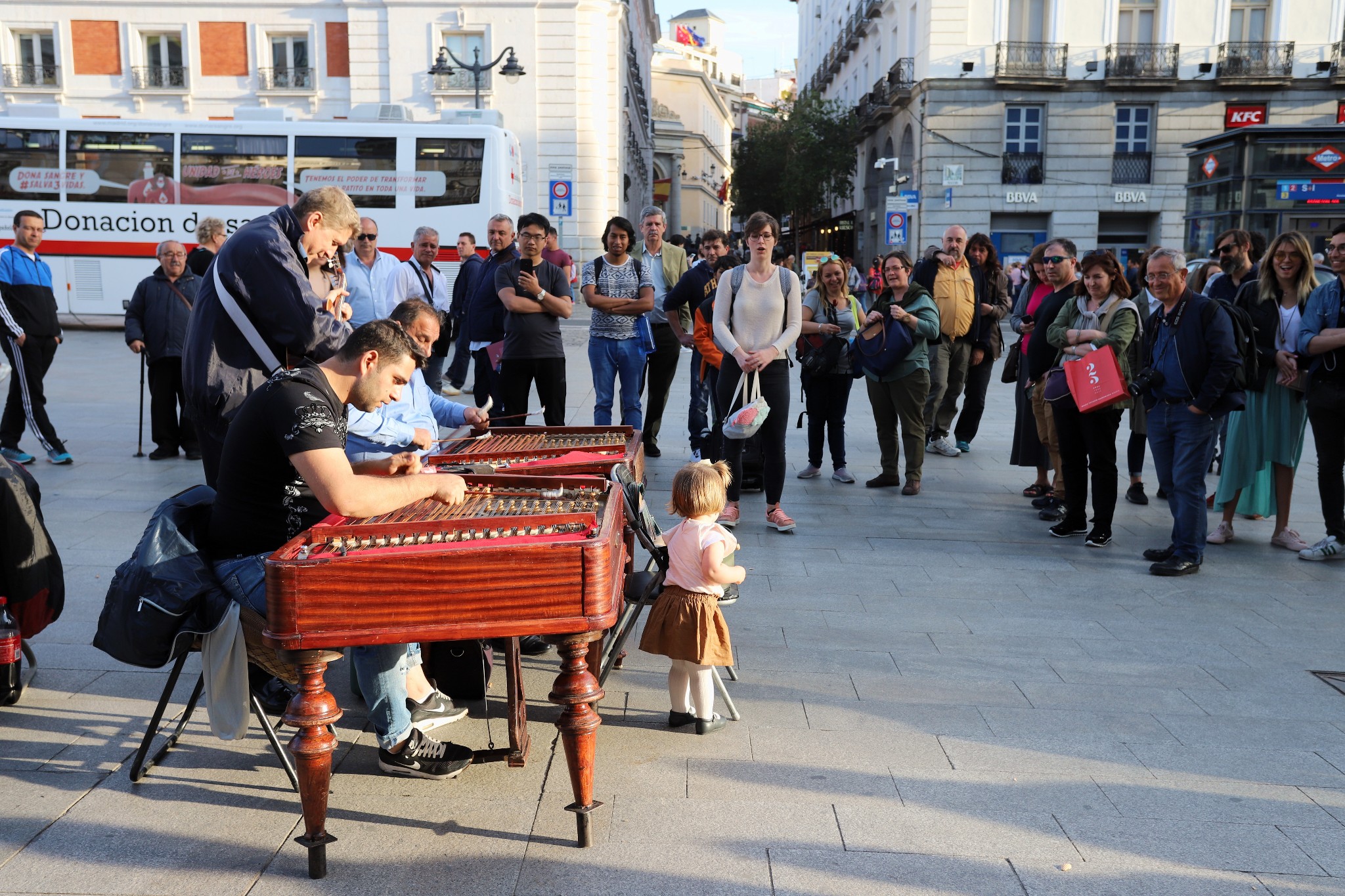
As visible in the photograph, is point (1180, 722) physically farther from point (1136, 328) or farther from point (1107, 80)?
point (1107, 80)

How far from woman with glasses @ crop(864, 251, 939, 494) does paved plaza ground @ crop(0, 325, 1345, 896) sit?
7.69ft

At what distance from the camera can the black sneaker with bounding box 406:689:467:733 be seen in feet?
12.5

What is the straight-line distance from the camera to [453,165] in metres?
21.8

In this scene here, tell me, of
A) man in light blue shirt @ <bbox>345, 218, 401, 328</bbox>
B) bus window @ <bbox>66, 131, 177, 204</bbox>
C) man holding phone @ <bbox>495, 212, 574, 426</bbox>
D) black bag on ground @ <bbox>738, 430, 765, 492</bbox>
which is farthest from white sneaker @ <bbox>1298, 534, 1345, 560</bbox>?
bus window @ <bbox>66, 131, 177, 204</bbox>

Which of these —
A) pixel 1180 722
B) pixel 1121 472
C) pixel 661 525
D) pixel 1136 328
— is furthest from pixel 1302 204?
pixel 1180 722

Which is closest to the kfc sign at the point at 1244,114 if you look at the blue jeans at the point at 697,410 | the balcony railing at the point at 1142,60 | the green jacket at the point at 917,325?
the balcony railing at the point at 1142,60

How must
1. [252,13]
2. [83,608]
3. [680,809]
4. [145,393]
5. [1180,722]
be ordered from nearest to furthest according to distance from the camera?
[680,809] → [1180,722] → [83,608] → [145,393] → [252,13]

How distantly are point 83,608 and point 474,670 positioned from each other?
222 cm

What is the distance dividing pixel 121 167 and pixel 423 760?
20812 millimetres

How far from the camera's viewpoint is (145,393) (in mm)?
12930

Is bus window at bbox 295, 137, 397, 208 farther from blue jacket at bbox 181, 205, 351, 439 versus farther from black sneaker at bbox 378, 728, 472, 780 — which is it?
black sneaker at bbox 378, 728, 472, 780

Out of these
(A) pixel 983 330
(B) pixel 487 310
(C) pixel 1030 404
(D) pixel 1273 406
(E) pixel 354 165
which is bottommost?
(C) pixel 1030 404

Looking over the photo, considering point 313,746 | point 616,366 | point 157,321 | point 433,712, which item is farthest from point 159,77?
point 313,746

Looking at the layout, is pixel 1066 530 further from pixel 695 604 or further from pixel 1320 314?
pixel 695 604
